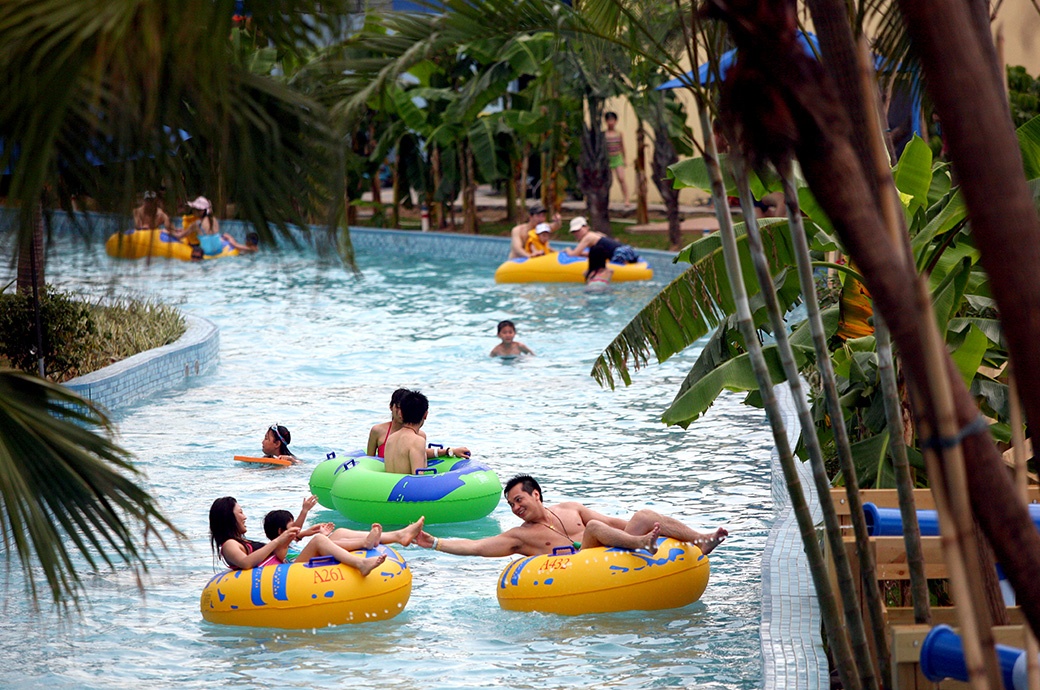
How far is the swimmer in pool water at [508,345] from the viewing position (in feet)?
45.7

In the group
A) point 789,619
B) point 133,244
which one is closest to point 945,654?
point 133,244

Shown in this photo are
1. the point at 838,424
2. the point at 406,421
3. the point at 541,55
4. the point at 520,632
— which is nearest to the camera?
the point at 838,424

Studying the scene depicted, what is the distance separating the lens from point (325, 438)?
10961mm

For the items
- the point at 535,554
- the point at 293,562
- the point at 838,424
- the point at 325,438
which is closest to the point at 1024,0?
the point at 325,438

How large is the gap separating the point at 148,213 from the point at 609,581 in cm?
437

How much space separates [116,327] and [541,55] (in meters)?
10.4

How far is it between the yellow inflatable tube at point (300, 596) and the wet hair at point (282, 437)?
325cm

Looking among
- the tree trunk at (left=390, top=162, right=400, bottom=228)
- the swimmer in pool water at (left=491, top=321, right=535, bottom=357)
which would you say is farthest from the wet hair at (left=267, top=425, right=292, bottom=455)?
the tree trunk at (left=390, top=162, right=400, bottom=228)

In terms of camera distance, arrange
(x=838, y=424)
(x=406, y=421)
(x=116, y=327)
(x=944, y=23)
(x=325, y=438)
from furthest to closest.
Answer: (x=116, y=327), (x=325, y=438), (x=406, y=421), (x=838, y=424), (x=944, y=23)

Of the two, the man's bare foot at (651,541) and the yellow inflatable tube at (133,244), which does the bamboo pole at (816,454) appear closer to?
the yellow inflatable tube at (133,244)

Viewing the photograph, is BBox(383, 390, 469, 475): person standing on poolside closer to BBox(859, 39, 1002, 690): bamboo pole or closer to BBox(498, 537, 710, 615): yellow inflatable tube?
BBox(498, 537, 710, 615): yellow inflatable tube

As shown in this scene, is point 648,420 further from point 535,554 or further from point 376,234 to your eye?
point 376,234

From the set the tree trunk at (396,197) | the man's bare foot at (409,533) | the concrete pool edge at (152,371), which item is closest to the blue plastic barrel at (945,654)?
the man's bare foot at (409,533)

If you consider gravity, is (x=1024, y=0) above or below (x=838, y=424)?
above
